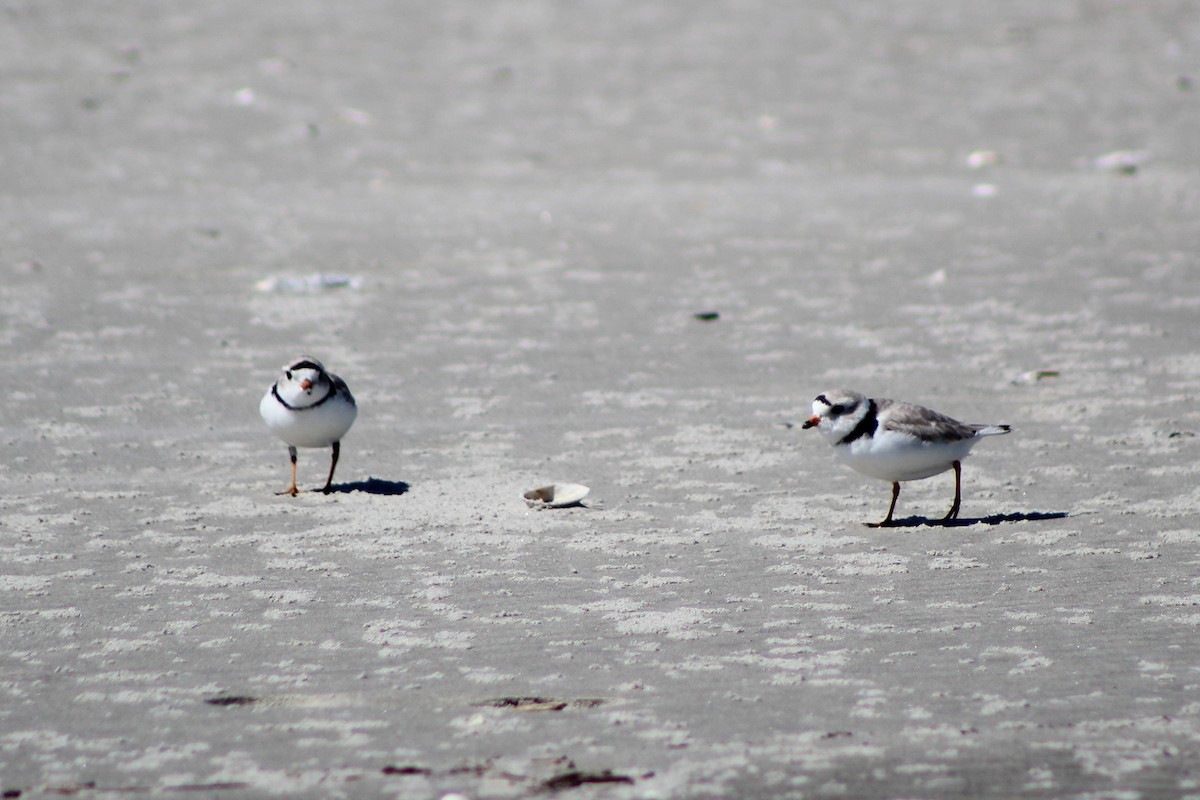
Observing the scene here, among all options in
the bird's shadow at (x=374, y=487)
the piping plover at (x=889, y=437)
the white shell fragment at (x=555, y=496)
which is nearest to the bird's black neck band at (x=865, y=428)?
the piping plover at (x=889, y=437)

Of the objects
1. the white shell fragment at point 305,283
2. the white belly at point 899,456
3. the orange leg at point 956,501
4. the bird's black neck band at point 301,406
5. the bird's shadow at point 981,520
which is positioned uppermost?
the white shell fragment at point 305,283

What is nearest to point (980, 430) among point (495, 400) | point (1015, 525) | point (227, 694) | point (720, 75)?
point (1015, 525)

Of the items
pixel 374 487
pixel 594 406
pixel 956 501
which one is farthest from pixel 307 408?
pixel 956 501

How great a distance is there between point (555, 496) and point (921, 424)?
5.42 feet

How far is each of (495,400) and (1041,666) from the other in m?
4.11

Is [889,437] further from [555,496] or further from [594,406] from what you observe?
[594,406]

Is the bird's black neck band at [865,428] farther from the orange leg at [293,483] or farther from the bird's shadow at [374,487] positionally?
the orange leg at [293,483]

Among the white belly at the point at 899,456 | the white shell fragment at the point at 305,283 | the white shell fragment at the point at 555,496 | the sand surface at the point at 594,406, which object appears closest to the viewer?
the sand surface at the point at 594,406

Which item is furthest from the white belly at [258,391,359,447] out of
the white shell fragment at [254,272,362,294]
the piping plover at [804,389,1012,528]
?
the white shell fragment at [254,272,362,294]

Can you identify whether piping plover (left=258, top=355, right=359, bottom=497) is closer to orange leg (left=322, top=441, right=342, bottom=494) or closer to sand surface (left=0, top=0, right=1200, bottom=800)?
orange leg (left=322, top=441, right=342, bottom=494)

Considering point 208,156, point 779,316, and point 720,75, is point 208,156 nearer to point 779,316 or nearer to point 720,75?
point 720,75

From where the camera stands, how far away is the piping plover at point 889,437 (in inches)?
231

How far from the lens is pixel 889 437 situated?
586 cm

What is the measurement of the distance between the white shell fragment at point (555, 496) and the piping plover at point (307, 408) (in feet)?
3.23
